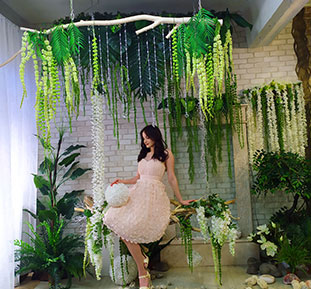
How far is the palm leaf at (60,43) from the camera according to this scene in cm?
293

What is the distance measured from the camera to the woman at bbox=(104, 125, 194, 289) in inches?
152

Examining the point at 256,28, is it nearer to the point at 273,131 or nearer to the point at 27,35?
the point at 273,131

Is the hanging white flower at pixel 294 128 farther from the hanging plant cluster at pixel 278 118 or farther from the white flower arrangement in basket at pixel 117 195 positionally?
the white flower arrangement in basket at pixel 117 195

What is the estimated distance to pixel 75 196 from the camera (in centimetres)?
546

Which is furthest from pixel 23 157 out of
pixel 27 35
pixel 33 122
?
pixel 27 35

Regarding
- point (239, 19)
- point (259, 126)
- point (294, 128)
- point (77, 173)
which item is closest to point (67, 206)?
point (77, 173)

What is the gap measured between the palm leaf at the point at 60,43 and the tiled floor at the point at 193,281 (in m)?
2.94

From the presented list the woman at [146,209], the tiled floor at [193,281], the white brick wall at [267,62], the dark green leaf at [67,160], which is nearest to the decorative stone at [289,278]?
the tiled floor at [193,281]

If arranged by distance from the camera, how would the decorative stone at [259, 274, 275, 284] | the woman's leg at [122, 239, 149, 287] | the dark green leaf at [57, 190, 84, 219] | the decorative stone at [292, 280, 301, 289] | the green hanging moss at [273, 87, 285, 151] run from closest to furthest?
the woman's leg at [122, 239, 149, 287], the decorative stone at [292, 280, 301, 289], the decorative stone at [259, 274, 275, 284], the dark green leaf at [57, 190, 84, 219], the green hanging moss at [273, 87, 285, 151]

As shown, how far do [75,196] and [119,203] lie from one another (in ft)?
5.89

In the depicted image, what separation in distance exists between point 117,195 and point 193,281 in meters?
1.66

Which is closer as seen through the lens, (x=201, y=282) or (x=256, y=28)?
(x=201, y=282)

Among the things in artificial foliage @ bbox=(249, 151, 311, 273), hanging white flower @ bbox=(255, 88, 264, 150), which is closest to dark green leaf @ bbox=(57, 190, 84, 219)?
artificial foliage @ bbox=(249, 151, 311, 273)

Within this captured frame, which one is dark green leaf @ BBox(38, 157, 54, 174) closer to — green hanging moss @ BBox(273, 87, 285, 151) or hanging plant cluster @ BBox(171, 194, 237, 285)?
hanging plant cluster @ BBox(171, 194, 237, 285)
